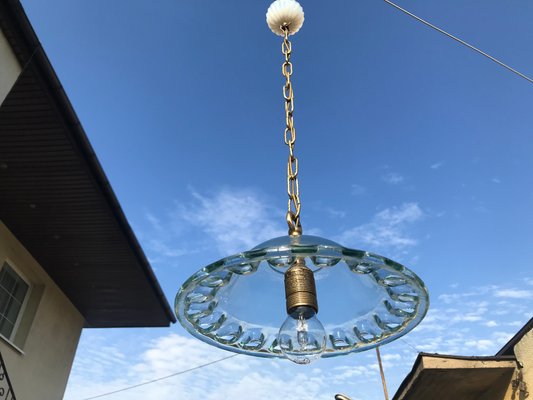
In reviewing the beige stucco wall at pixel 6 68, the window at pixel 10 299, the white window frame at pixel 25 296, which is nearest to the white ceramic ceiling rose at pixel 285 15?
the beige stucco wall at pixel 6 68

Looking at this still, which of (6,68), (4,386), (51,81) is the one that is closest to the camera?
(6,68)

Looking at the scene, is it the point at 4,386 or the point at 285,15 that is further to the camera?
the point at 4,386

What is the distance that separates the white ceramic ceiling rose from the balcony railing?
18.6ft

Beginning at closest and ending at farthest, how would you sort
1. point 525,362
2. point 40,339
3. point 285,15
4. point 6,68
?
1. point 285,15
2. point 6,68
3. point 525,362
4. point 40,339

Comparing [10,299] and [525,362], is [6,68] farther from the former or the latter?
[525,362]

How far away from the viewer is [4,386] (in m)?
6.02

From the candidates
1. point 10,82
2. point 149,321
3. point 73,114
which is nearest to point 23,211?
point 73,114

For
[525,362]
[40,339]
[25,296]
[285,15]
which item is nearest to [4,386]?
[40,339]

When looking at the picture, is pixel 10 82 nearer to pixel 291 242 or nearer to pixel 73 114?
pixel 73 114

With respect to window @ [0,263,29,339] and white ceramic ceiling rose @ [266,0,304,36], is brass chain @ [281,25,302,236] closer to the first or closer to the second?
white ceramic ceiling rose @ [266,0,304,36]

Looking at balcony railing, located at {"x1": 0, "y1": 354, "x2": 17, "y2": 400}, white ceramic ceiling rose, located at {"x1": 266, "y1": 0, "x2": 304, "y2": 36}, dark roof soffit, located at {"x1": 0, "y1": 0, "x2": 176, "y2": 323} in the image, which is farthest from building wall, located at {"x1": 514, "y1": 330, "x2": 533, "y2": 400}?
balcony railing, located at {"x1": 0, "y1": 354, "x2": 17, "y2": 400}

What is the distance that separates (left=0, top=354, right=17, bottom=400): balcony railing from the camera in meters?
5.84

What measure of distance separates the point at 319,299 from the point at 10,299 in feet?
22.6

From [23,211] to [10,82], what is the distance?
296cm
